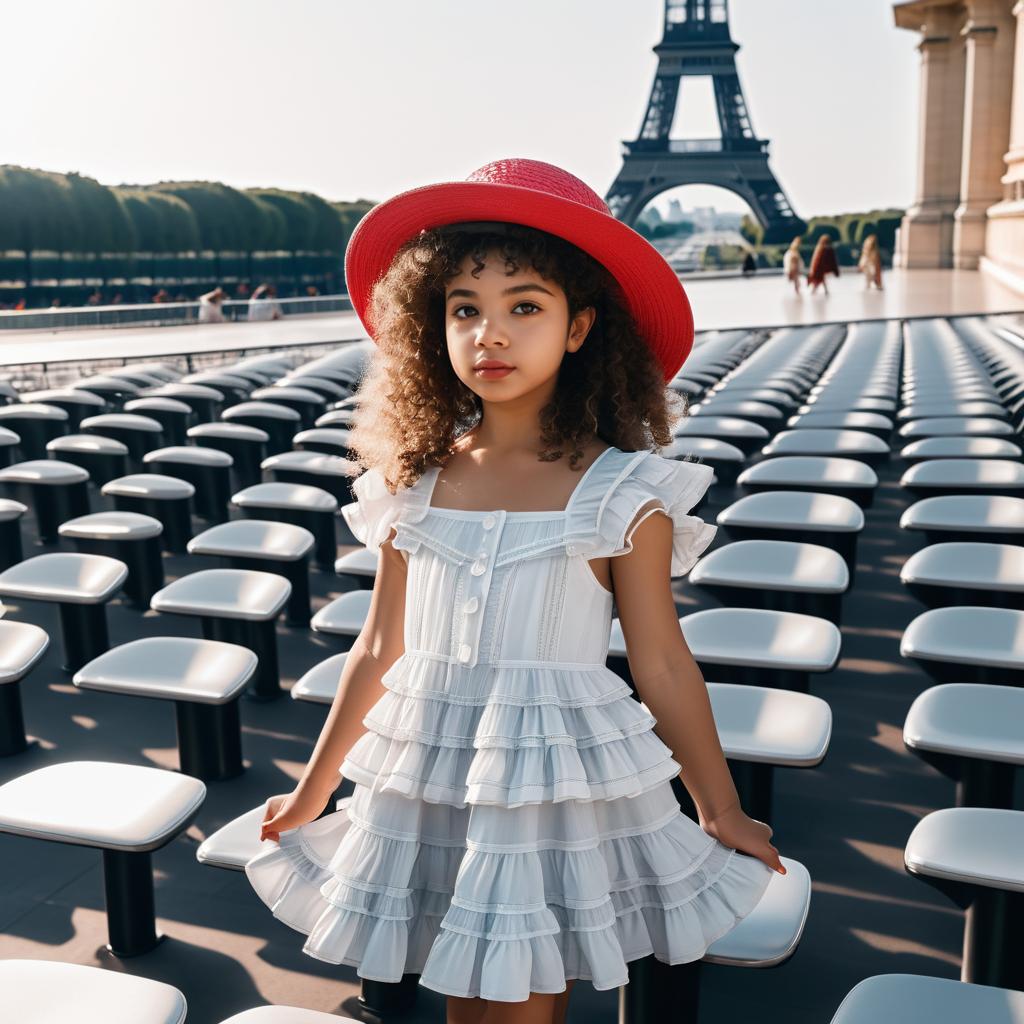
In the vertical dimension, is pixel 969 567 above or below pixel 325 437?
below

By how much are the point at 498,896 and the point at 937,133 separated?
125 feet

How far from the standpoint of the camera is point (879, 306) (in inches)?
824

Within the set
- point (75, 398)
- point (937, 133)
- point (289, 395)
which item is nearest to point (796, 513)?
point (289, 395)

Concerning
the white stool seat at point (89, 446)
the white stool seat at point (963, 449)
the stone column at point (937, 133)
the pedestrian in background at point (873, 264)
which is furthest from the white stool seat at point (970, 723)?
the stone column at point (937, 133)

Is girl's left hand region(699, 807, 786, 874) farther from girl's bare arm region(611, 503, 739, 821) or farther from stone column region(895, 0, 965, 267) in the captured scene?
stone column region(895, 0, 965, 267)

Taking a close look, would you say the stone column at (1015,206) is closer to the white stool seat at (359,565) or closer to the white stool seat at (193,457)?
the white stool seat at (193,457)

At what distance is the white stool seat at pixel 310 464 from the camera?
626 centimetres

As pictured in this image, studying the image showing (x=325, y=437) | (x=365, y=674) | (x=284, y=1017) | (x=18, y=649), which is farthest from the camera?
(x=325, y=437)

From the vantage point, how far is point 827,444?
247 inches

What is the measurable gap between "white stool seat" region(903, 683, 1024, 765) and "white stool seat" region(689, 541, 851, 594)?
3.10ft

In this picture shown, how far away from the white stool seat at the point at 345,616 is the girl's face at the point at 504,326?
78.6 inches

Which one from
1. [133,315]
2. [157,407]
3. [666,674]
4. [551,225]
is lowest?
[157,407]

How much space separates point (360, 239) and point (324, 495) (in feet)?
11.8

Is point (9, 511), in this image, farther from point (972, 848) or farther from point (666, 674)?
point (972, 848)
